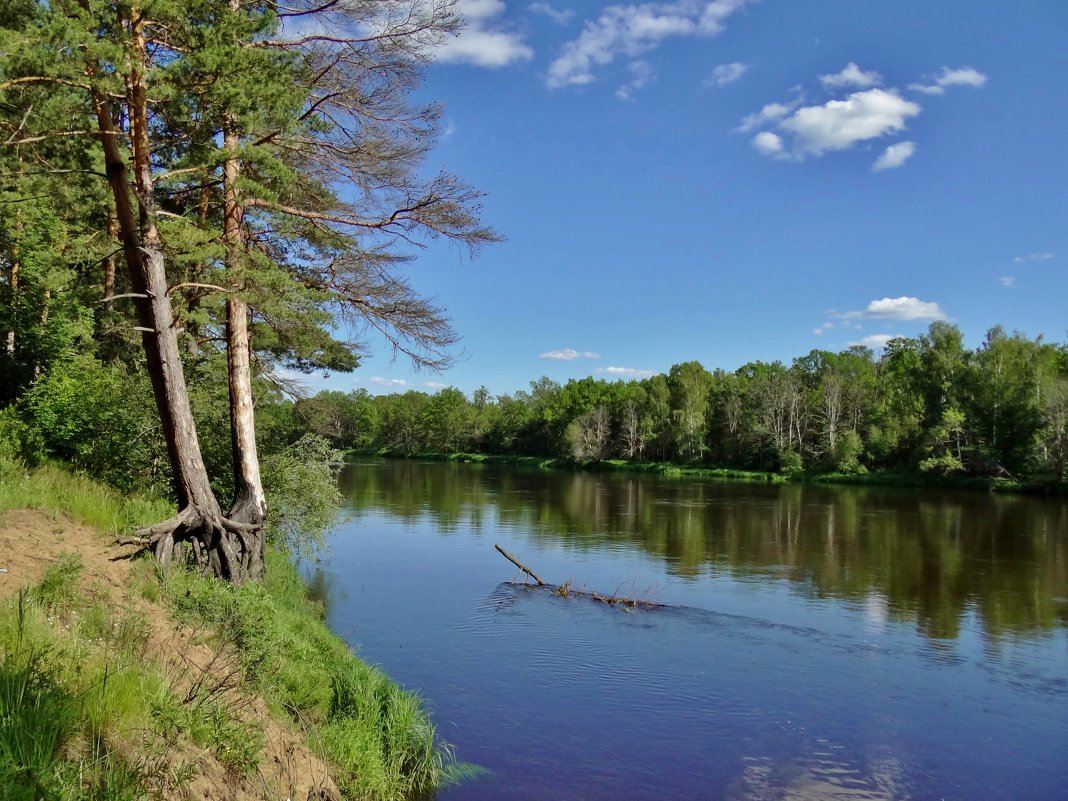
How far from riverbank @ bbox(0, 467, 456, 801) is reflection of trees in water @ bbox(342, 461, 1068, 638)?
12.1 meters

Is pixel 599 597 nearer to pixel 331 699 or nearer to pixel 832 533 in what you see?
pixel 331 699

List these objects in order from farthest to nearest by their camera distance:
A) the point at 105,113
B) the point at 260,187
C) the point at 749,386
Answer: the point at 749,386 → the point at 260,187 → the point at 105,113

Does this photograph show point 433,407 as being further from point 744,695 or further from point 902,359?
point 744,695

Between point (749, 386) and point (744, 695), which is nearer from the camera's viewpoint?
point (744, 695)

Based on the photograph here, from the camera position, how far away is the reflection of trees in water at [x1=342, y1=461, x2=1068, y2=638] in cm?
1794

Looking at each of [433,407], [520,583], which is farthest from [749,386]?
[520,583]

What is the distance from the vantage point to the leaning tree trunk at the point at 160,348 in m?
8.51

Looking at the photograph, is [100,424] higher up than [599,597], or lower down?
higher up

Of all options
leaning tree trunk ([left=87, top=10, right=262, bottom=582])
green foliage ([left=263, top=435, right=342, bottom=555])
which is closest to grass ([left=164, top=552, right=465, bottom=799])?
leaning tree trunk ([left=87, top=10, right=262, bottom=582])

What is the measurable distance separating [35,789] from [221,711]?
180cm

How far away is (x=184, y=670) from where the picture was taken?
18.3 feet

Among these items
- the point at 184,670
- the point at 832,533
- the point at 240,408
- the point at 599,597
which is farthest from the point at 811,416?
the point at 184,670

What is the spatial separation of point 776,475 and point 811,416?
1055 centimetres

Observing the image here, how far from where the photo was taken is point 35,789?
3457 mm
